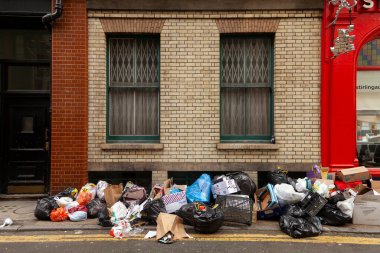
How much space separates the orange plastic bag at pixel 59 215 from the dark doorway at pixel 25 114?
6.33 feet

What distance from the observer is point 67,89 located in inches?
297

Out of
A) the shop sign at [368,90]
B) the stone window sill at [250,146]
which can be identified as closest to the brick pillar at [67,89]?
the stone window sill at [250,146]

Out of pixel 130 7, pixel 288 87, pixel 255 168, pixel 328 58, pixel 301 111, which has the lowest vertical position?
pixel 255 168

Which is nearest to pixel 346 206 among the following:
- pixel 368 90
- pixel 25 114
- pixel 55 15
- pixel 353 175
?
pixel 353 175

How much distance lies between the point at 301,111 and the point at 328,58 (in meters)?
1.25

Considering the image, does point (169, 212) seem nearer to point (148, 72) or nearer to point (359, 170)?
point (148, 72)

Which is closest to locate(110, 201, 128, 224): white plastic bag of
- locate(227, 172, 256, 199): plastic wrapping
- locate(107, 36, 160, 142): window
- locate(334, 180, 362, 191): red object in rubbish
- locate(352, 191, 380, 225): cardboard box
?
locate(107, 36, 160, 142): window

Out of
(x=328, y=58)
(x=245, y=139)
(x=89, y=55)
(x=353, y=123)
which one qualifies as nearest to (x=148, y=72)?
(x=89, y=55)

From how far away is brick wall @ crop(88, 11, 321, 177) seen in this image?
7.63 metres

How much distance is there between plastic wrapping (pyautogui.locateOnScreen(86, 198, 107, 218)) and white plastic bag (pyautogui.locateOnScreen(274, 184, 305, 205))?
322 cm

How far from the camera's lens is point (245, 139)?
25.9 ft

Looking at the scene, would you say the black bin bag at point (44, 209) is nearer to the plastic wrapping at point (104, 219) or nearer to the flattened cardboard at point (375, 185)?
the plastic wrapping at point (104, 219)

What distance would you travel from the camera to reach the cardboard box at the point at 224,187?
6.46 metres

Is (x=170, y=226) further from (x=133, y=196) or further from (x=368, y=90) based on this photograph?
(x=368, y=90)
